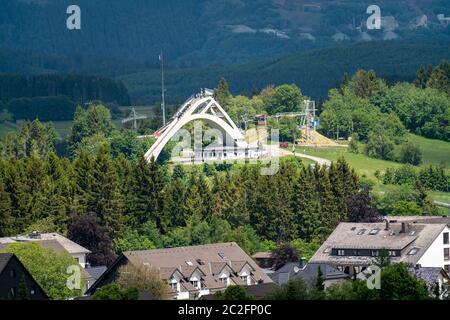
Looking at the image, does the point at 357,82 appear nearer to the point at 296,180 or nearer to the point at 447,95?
the point at 447,95

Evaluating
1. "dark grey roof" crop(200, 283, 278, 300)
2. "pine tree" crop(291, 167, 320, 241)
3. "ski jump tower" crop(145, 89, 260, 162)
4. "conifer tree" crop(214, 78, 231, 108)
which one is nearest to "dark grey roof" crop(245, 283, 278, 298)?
"dark grey roof" crop(200, 283, 278, 300)

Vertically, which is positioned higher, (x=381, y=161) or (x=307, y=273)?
(x=307, y=273)

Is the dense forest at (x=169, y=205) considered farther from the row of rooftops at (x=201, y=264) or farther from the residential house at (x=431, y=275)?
the residential house at (x=431, y=275)

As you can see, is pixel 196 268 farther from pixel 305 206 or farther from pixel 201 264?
pixel 305 206

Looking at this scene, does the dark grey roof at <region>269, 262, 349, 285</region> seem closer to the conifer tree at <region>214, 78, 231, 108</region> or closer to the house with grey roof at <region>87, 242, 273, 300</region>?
the house with grey roof at <region>87, 242, 273, 300</region>

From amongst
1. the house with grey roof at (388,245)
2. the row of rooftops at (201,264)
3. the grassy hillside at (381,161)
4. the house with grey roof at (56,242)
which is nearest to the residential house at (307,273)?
the row of rooftops at (201,264)

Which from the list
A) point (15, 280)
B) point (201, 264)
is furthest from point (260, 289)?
point (15, 280)

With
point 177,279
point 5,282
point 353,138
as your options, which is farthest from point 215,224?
point 353,138
